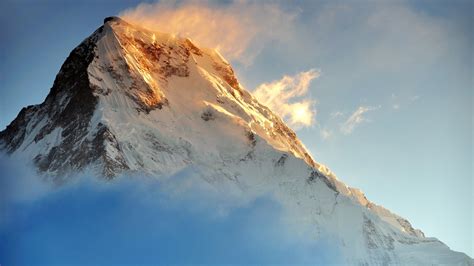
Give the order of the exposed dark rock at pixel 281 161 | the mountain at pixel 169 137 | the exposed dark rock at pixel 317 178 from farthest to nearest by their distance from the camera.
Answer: the exposed dark rock at pixel 317 178, the exposed dark rock at pixel 281 161, the mountain at pixel 169 137

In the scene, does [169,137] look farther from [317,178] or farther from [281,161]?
[317,178]

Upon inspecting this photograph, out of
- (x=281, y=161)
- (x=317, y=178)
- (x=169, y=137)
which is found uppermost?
(x=281, y=161)

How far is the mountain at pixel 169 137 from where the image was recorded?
5074 inches

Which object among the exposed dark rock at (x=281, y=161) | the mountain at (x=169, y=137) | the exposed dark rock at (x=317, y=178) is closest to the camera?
the mountain at (x=169, y=137)

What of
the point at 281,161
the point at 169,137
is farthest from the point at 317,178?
the point at 169,137

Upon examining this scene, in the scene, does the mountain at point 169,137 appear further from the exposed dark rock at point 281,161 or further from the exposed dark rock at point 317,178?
the exposed dark rock at point 317,178

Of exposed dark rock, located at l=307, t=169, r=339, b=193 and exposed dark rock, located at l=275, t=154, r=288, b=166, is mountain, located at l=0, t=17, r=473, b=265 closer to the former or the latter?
exposed dark rock, located at l=275, t=154, r=288, b=166

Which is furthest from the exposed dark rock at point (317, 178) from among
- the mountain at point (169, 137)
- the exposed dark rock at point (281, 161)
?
the exposed dark rock at point (281, 161)

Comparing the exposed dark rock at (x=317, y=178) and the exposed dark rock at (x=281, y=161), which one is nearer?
the exposed dark rock at (x=281, y=161)

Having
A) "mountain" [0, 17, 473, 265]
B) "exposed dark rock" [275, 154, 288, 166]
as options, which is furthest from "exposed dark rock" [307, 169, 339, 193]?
"exposed dark rock" [275, 154, 288, 166]

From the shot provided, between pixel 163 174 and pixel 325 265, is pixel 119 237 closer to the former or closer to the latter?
pixel 163 174

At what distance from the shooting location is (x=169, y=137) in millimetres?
137750

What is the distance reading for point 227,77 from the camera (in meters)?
172

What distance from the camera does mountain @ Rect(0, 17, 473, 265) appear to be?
12888 cm
